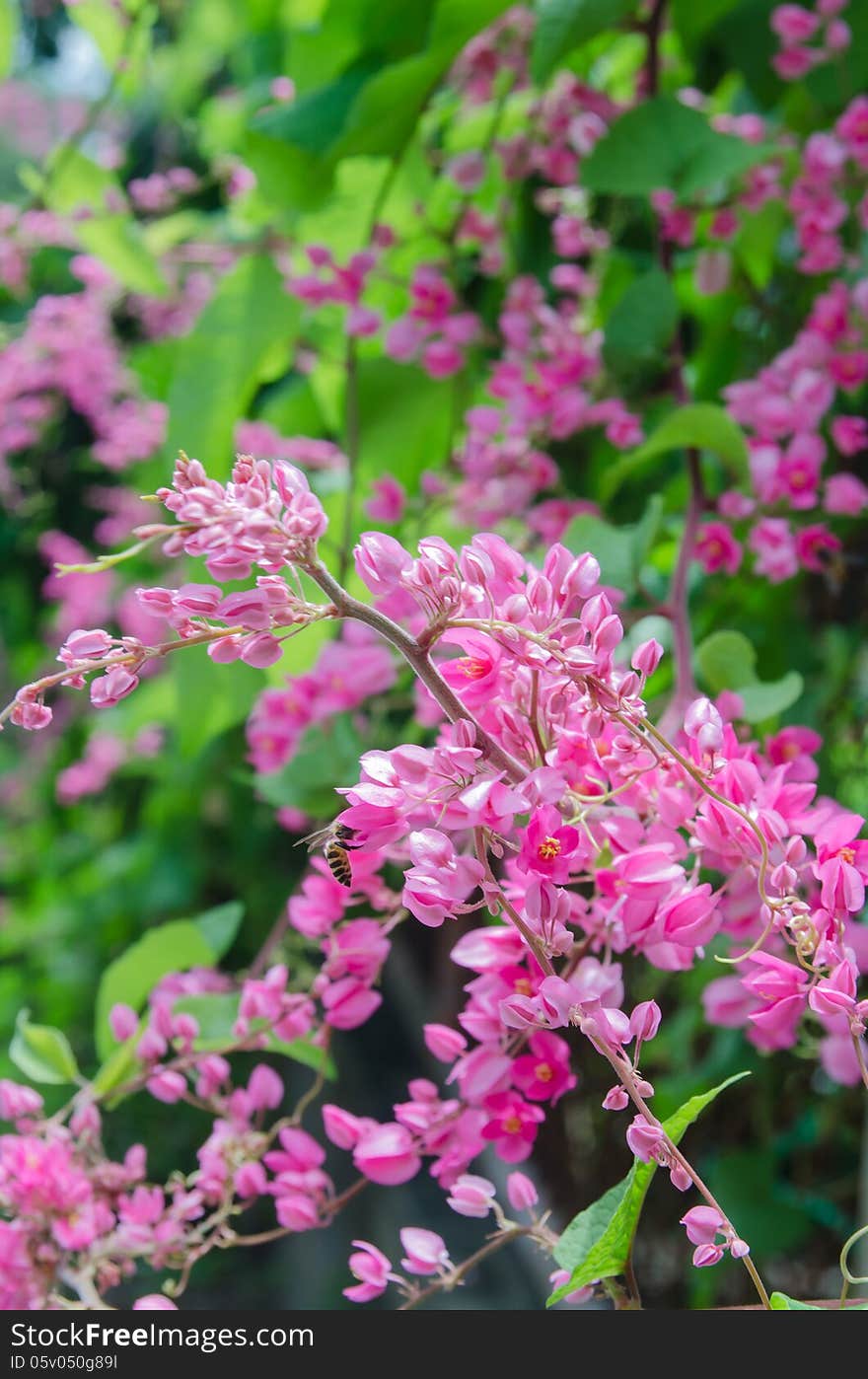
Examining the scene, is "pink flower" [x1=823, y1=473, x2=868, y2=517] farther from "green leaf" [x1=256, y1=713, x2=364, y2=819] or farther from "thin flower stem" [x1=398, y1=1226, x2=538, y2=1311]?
"thin flower stem" [x1=398, y1=1226, x2=538, y2=1311]

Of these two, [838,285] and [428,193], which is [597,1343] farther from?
[428,193]

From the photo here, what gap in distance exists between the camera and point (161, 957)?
1.85 feet

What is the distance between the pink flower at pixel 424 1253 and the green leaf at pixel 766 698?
8.5 inches

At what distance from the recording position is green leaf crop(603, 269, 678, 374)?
607 mm

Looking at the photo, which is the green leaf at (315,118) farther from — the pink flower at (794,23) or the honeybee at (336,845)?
the honeybee at (336,845)

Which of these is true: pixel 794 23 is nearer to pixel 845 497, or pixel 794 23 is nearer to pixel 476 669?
pixel 845 497

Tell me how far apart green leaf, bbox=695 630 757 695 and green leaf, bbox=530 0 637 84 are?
11.7 inches

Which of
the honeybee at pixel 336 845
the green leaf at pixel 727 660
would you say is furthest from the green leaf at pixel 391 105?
the honeybee at pixel 336 845

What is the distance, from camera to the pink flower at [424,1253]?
0.35 m

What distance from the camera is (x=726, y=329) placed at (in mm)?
782

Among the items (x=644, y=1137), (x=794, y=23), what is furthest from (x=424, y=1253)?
(x=794, y=23)

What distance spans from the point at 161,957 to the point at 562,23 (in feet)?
1.57

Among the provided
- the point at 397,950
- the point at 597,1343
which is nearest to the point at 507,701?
the point at 597,1343

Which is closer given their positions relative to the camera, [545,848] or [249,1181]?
[545,848]
